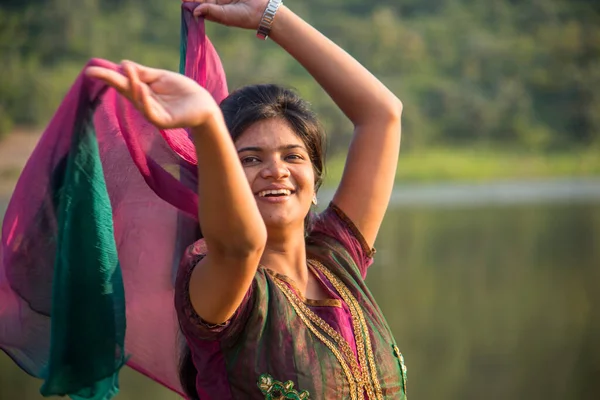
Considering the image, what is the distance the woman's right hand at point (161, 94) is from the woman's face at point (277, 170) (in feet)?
0.98

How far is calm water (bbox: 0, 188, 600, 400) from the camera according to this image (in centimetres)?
483

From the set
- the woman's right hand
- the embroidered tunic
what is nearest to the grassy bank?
the embroidered tunic

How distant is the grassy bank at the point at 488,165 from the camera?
21.0 m

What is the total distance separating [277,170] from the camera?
4.58 ft

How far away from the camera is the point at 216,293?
1.27 meters

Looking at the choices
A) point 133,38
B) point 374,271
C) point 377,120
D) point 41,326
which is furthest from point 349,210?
point 133,38

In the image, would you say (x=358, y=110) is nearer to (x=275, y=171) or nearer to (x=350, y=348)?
(x=275, y=171)

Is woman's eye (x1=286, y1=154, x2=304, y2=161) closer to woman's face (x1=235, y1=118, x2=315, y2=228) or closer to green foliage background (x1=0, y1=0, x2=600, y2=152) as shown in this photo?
woman's face (x1=235, y1=118, x2=315, y2=228)

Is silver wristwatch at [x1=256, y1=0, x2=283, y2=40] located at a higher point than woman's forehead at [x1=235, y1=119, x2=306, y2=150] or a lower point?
higher

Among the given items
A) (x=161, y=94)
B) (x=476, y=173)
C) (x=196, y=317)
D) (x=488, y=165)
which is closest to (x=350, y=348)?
(x=196, y=317)

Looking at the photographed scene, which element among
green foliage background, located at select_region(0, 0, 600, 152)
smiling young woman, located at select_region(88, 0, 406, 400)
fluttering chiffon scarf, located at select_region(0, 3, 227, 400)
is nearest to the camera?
smiling young woman, located at select_region(88, 0, 406, 400)

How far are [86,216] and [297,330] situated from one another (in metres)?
0.34

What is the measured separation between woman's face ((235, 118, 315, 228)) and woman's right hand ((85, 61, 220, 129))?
30 cm

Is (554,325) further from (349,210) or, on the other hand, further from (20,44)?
(20,44)
